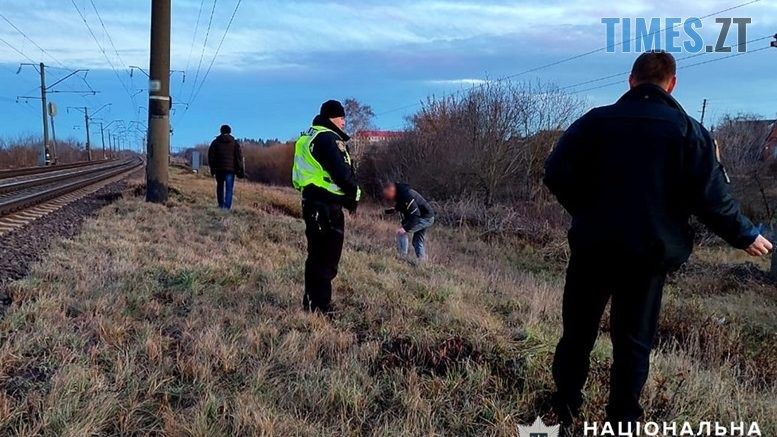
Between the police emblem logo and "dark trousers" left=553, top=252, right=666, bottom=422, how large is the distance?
0.18 metres

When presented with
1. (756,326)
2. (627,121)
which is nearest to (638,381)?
(627,121)

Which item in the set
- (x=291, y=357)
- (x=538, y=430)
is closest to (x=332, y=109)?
(x=291, y=357)

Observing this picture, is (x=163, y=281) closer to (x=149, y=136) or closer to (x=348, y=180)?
(x=348, y=180)

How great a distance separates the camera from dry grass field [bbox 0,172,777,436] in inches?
100

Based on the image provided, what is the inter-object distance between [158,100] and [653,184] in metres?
11.4

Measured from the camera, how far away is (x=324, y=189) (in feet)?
13.3

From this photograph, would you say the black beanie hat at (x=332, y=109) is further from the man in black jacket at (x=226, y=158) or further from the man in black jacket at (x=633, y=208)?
the man in black jacket at (x=226, y=158)

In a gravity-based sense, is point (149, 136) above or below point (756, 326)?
above

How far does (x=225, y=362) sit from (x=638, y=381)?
216 centimetres

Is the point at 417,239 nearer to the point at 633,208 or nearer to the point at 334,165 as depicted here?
the point at 334,165

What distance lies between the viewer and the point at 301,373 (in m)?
3.03

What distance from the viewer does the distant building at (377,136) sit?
3256 cm

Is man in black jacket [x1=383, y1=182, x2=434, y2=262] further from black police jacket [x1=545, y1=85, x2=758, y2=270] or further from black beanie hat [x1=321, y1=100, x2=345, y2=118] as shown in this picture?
black police jacket [x1=545, y1=85, x2=758, y2=270]

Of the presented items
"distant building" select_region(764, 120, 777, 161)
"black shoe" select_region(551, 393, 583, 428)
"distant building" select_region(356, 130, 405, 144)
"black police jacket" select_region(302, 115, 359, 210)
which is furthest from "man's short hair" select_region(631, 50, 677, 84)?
"distant building" select_region(764, 120, 777, 161)
